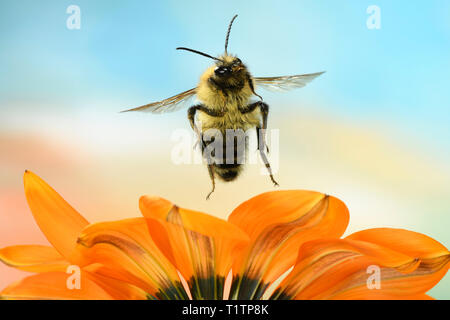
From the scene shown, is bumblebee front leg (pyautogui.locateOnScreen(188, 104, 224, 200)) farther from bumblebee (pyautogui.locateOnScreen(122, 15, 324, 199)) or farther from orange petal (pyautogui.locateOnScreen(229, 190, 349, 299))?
orange petal (pyautogui.locateOnScreen(229, 190, 349, 299))

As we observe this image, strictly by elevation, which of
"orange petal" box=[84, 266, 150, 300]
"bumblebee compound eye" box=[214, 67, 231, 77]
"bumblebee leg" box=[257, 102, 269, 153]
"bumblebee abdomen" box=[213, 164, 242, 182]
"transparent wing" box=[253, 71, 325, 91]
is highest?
"bumblebee compound eye" box=[214, 67, 231, 77]

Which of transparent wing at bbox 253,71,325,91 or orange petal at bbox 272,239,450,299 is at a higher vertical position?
transparent wing at bbox 253,71,325,91

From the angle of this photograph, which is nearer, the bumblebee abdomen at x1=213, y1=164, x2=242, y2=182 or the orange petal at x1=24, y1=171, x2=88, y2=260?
the orange petal at x1=24, y1=171, x2=88, y2=260

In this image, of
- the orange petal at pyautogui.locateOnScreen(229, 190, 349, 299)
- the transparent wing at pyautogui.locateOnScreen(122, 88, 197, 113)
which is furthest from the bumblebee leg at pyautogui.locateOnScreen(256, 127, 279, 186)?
the orange petal at pyautogui.locateOnScreen(229, 190, 349, 299)

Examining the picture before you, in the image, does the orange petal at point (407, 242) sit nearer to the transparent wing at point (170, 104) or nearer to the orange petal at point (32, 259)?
the orange petal at point (32, 259)

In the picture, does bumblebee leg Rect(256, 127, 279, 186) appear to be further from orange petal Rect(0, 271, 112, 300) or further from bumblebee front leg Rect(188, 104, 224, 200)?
orange petal Rect(0, 271, 112, 300)

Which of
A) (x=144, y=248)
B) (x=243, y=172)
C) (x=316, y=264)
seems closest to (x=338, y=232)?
(x=316, y=264)

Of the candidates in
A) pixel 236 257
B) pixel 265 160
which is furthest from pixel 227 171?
pixel 236 257
